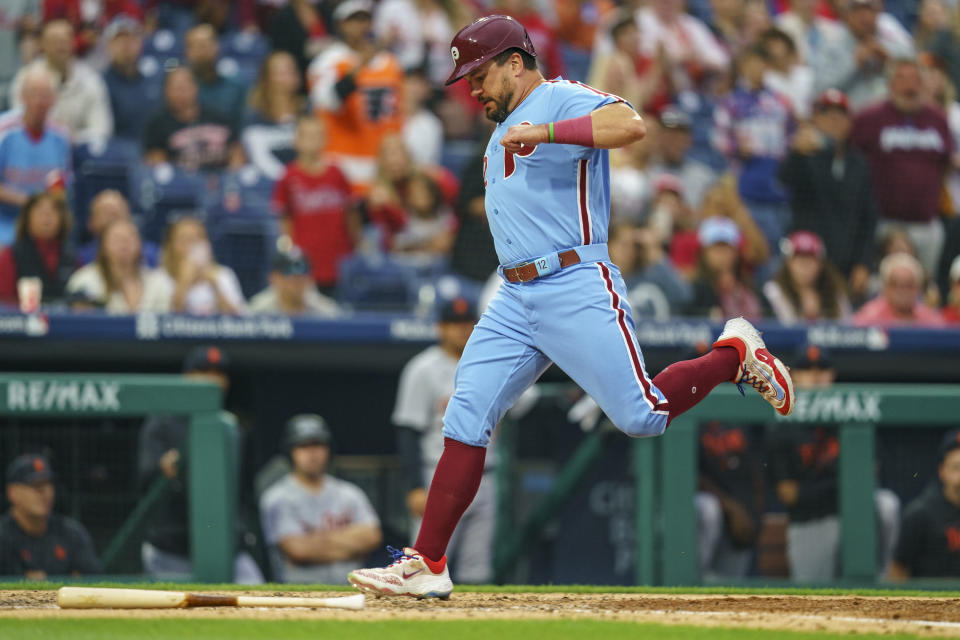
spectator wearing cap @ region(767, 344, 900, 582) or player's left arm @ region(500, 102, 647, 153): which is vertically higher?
player's left arm @ region(500, 102, 647, 153)

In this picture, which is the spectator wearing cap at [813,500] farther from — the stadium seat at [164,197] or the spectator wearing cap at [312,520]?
the stadium seat at [164,197]

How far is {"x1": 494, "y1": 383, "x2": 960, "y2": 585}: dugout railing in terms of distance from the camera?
590 cm

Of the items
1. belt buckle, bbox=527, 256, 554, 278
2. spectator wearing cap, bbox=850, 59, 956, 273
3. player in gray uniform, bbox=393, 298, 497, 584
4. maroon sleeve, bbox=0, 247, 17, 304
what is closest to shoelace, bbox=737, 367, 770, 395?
belt buckle, bbox=527, 256, 554, 278

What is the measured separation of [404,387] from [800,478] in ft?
6.38

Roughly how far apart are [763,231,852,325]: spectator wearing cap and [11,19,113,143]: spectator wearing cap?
14.3 feet

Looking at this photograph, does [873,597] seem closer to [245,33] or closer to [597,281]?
[597,281]

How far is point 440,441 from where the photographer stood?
6691 mm

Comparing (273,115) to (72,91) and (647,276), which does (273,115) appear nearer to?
(72,91)

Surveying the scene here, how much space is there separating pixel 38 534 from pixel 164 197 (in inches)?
137

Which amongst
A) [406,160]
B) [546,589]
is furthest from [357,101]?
[546,589]

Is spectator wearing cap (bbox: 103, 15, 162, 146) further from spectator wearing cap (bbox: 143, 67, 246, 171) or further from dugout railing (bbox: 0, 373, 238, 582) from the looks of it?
dugout railing (bbox: 0, 373, 238, 582)

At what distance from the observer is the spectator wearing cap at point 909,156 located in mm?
9594

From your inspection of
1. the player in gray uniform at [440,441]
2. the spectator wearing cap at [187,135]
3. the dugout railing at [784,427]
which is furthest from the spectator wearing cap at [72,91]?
the dugout railing at [784,427]

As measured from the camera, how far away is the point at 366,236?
8.74 metres
